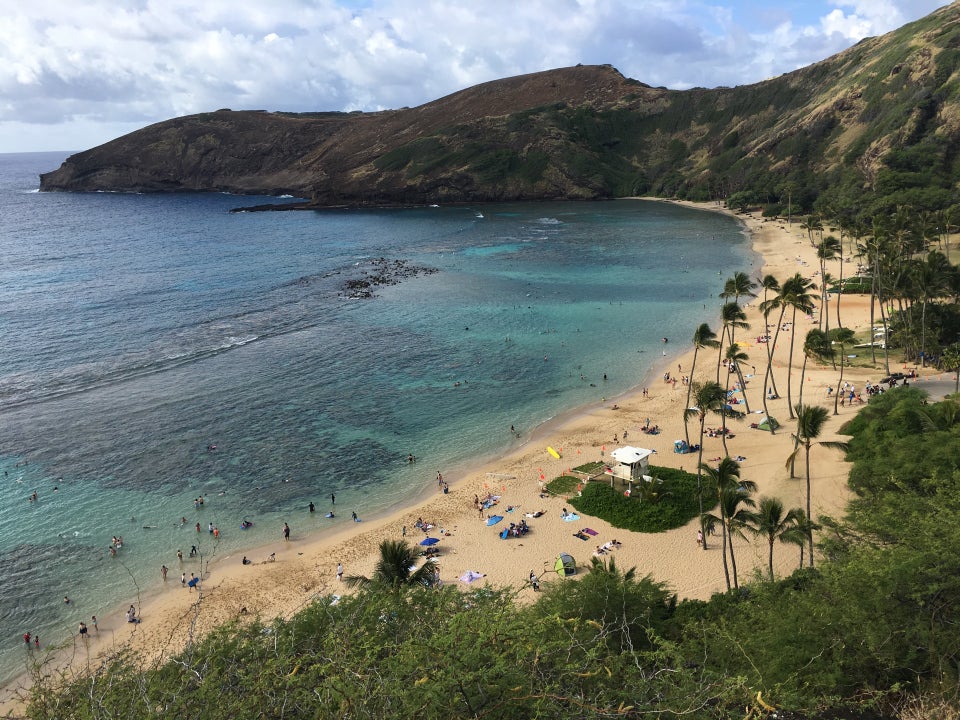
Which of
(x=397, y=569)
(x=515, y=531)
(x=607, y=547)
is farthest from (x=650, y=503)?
(x=397, y=569)

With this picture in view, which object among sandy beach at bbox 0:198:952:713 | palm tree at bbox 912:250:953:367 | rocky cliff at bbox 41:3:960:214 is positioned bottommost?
sandy beach at bbox 0:198:952:713

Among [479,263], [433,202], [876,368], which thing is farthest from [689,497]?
[433,202]

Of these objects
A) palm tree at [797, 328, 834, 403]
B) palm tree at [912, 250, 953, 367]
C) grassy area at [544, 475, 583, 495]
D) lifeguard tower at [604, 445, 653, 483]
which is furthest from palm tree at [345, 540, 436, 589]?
palm tree at [912, 250, 953, 367]

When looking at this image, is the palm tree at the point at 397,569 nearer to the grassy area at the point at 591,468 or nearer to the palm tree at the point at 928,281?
the grassy area at the point at 591,468

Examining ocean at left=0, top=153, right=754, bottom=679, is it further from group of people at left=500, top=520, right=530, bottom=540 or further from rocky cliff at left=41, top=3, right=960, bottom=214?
rocky cliff at left=41, top=3, right=960, bottom=214

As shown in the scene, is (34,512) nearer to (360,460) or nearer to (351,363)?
(360,460)

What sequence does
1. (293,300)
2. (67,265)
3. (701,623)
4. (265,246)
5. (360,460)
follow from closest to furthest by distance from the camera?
1. (701,623)
2. (360,460)
3. (293,300)
4. (67,265)
5. (265,246)
